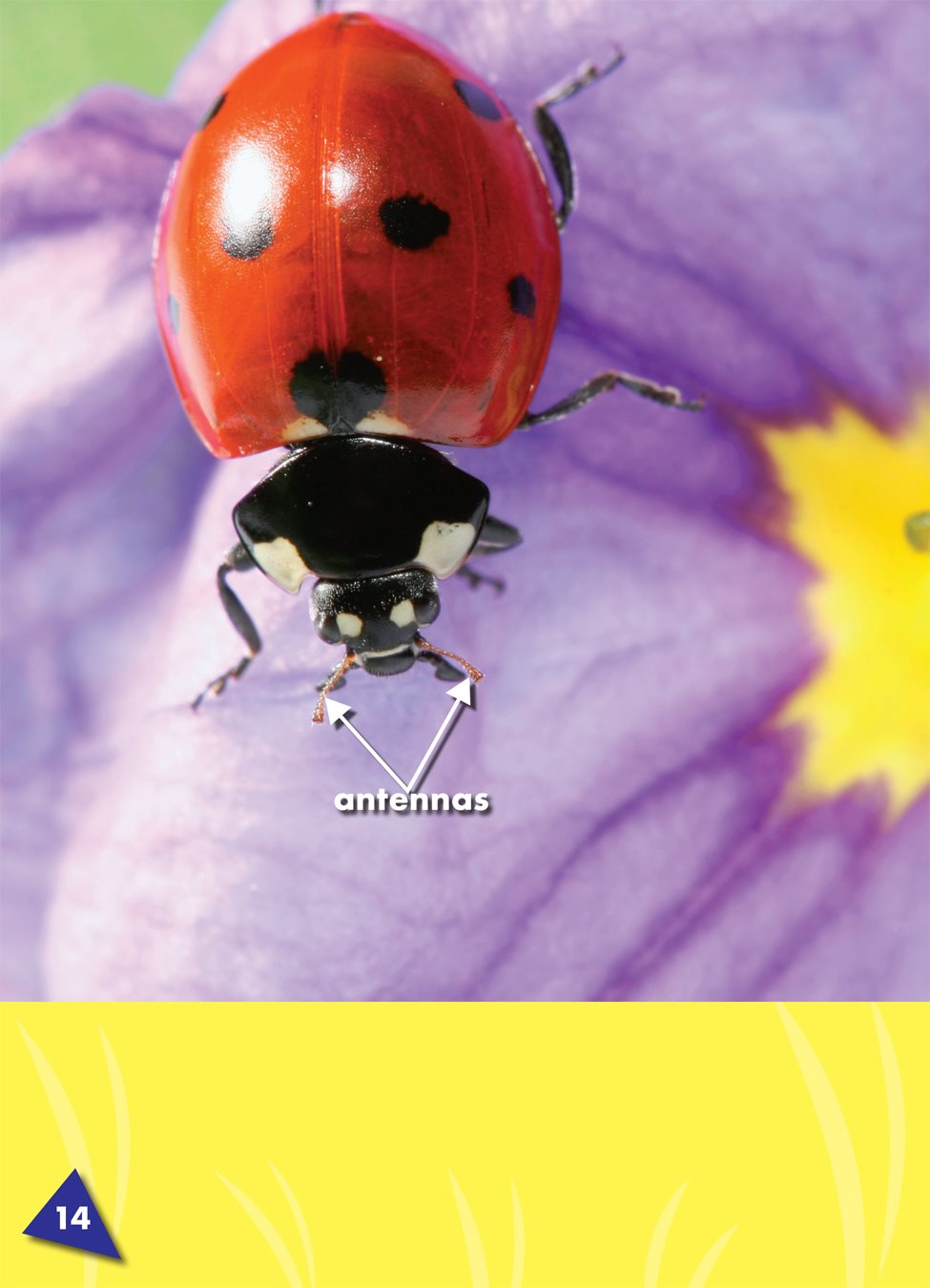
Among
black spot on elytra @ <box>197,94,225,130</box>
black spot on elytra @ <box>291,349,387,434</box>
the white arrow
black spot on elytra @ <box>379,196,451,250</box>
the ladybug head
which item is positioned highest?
black spot on elytra @ <box>197,94,225,130</box>

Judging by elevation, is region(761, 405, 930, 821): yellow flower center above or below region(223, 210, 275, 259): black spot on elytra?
below
